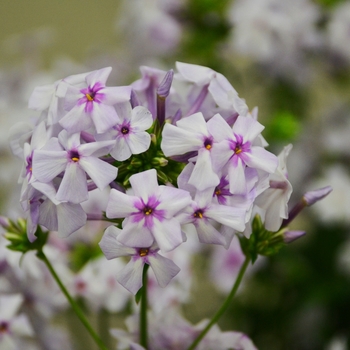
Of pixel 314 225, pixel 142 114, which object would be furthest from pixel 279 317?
pixel 142 114

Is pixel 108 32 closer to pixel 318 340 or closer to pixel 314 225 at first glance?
pixel 314 225

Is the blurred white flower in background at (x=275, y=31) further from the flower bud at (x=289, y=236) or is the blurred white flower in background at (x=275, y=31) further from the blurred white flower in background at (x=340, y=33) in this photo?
the flower bud at (x=289, y=236)

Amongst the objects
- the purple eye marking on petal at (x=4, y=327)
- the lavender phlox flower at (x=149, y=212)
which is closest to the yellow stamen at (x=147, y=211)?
the lavender phlox flower at (x=149, y=212)

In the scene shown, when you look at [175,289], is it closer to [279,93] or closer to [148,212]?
[148,212]

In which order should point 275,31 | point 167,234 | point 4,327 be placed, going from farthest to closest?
point 275,31
point 4,327
point 167,234

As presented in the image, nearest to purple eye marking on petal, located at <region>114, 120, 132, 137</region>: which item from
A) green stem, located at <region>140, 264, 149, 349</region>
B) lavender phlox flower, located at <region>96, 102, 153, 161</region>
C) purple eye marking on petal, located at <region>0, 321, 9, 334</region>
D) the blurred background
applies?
lavender phlox flower, located at <region>96, 102, 153, 161</region>

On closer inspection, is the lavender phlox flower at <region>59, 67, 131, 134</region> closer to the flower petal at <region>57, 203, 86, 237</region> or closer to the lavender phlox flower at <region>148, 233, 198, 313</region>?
the flower petal at <region>57, 203, 86, 237</region>

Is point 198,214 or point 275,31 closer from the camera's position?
point 198,214

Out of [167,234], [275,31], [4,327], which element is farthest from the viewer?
[275,31]

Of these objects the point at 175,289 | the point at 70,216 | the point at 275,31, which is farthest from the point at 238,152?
the point at 275,31
